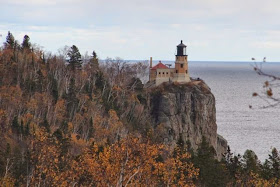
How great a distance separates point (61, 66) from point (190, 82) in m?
25.7

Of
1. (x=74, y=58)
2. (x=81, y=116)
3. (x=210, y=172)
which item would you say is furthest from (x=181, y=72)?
(x=210, y=172)

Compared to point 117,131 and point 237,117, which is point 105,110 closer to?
point 117,131

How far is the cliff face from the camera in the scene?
92.6 metres

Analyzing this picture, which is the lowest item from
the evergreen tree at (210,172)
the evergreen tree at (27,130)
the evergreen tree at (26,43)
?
the evergreen tree at (210,172)

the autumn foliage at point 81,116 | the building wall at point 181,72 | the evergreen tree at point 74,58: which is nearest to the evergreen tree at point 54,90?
the autumn foliage at point 81,116

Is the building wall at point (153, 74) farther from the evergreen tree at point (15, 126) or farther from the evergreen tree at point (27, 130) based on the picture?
the evergreen tree at point (15, 126)

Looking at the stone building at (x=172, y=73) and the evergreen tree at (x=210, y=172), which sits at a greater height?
the stone building at (x=172, y=73)

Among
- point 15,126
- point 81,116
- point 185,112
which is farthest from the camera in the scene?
point 185,112

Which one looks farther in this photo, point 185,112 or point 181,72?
point 181,72

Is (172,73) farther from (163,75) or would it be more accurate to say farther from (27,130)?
(27,130)

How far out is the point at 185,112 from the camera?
9462 cm

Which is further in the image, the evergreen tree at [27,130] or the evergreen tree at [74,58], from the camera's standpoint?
the evergreen tree at [74,58]

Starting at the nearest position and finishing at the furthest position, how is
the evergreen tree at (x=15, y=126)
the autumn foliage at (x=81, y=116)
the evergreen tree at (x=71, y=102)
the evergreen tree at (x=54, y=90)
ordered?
the autumn foliage at (x=81, y=116), the evergreen tree at (x=15, y=126), the evergreen tree at (x=71, y=102), the evergreen tree at (x=54, y=90)

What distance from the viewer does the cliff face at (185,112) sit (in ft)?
304
